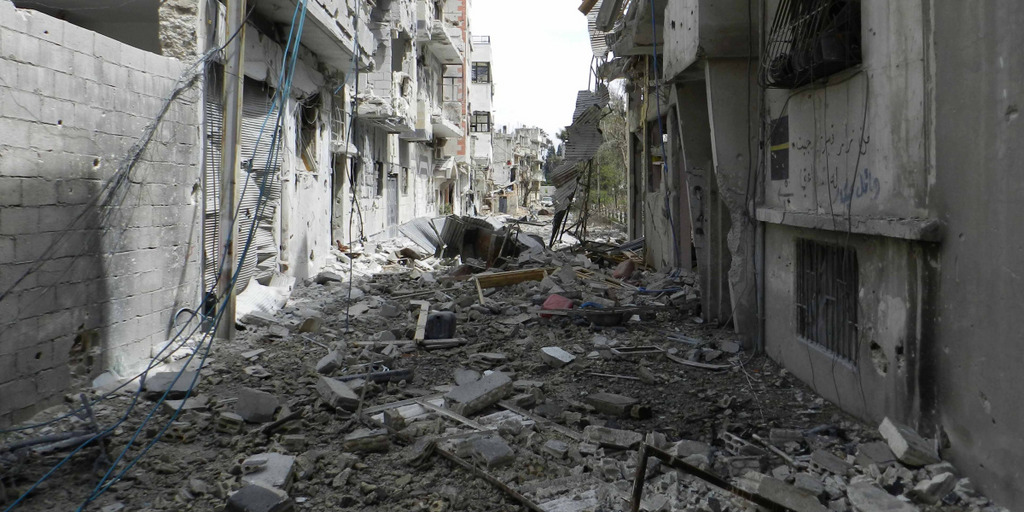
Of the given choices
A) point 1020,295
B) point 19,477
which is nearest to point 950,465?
point 1020,295

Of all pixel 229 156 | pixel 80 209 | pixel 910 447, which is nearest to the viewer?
pixel 910 447

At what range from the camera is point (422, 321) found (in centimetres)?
969

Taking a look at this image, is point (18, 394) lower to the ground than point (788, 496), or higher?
higher

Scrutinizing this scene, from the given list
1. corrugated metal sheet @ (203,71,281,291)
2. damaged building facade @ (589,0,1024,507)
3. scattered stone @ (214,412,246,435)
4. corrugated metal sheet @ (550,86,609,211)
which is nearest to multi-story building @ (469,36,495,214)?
corrugated metal sheet @ (550,86,609,211)

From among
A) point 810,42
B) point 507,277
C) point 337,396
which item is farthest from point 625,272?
point 337,396

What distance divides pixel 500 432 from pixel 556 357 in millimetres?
2385

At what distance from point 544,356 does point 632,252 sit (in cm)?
965

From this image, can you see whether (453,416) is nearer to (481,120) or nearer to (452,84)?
(452,84)

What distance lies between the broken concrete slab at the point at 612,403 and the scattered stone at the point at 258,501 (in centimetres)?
268

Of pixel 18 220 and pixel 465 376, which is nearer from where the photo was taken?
pixel 18 220

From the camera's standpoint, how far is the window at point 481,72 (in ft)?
160

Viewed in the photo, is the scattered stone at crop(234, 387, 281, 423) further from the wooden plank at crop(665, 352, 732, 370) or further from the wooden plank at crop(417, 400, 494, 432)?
the wooden plank at crop(665, 352, 732, 370)

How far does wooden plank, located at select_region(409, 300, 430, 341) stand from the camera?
29.2 feet

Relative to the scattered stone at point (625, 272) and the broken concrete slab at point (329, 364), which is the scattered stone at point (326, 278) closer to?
the scattered stone at point (625, 272)
